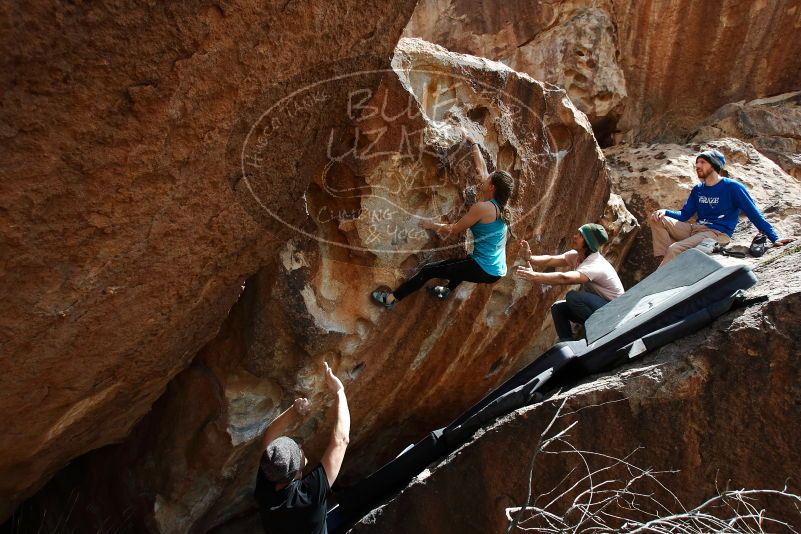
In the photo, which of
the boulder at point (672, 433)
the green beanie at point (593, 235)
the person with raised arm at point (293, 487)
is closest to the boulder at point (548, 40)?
the green beanie at point (593, 235)

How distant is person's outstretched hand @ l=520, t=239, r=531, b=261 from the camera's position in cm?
409

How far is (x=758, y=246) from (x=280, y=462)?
3039 millimetres

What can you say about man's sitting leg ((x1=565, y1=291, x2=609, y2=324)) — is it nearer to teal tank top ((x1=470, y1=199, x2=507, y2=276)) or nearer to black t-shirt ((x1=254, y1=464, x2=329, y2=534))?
teal tank top ((x1=470, y1=199, x2=507, y2=276))

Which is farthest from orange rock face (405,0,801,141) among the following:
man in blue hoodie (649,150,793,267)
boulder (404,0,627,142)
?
man in blue hoodie (649,150,793,267)

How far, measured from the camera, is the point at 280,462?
107 inches

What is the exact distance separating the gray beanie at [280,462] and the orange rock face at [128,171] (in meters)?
0.84

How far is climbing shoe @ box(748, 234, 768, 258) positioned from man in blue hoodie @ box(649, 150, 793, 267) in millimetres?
38

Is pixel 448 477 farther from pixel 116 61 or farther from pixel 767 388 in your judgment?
pixel 116 61

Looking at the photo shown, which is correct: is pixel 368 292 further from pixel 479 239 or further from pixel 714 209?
pixel 714 209

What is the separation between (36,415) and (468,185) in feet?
8.01

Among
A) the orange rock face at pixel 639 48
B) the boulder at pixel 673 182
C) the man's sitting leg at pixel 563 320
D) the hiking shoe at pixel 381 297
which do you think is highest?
the orange rock face at pixel 639 48

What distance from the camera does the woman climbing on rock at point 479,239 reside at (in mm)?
3570

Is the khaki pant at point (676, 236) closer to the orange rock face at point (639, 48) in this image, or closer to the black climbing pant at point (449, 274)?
the black climbing pant at point (449, 274)

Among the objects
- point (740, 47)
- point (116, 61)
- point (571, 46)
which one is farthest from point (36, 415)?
point (740, 47)
